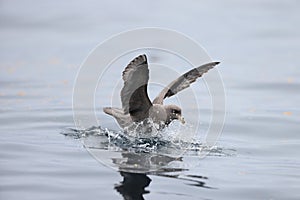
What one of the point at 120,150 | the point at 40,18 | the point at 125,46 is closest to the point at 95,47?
the point at 125,46

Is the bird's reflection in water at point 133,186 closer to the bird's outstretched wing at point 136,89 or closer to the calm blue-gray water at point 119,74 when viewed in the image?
the calm blue-gray water at point 119,74

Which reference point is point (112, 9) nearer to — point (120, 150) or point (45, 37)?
point (45, 37)

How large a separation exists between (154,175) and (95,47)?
14746 mm

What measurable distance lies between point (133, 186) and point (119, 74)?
37.5 ft

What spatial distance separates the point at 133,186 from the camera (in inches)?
414

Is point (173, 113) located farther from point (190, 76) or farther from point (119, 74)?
point (119, 74)

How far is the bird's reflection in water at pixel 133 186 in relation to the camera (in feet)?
33.2

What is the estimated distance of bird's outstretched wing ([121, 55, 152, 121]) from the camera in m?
11.5

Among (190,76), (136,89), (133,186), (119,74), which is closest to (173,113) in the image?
(190,76)

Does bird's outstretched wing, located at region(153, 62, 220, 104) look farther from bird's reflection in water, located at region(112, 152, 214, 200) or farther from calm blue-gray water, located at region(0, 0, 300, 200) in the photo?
bird's reflection in water, located at region(112, 152, 214, 200)

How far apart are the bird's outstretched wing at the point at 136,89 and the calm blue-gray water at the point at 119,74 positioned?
1.13m

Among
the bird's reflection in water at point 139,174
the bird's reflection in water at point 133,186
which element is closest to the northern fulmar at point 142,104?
the bird's reflection in water at point 139,174

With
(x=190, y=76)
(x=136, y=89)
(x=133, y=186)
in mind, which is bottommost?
(x=133, y=186)

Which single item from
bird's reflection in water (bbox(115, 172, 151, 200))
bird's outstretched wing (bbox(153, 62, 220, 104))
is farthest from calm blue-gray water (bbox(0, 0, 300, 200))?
bird's outstretched wing (bbox(153, 62, 220, 104))
